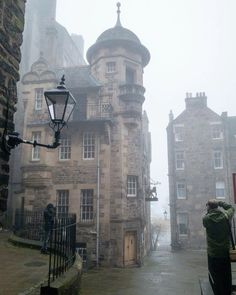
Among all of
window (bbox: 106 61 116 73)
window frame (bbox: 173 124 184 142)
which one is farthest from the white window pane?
window frame (bbox: 173 124 184 142)

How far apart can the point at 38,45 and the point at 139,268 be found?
25.5 m

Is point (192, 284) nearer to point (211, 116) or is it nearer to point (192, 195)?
point (192, 195)

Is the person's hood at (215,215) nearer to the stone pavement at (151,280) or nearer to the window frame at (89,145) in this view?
the stone pavement at (151,280)

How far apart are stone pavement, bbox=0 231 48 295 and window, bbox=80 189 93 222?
31.8 feet

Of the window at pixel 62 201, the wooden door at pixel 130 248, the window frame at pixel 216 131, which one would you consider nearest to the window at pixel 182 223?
the window frame at pixel 216 131

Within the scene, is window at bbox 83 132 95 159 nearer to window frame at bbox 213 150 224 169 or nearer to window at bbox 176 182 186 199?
window at bbox 176 182 186 199

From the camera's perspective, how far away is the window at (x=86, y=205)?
2238cm

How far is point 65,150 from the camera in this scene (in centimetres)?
2372

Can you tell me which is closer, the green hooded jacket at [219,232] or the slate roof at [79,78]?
the green hooded jacket at [219,232]

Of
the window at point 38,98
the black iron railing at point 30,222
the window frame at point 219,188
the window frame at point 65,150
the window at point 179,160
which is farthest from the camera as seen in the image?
the window at point 179,160

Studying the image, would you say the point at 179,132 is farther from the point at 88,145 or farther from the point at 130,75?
the point at 88,145

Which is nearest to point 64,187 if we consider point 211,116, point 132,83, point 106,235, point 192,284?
point 106,235

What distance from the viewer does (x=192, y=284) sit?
598 inches

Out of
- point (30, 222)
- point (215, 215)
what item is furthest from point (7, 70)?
point (30, 222)
